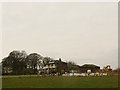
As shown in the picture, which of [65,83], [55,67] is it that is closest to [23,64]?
[55,67]

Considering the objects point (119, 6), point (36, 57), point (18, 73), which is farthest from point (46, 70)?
point (119, 6)

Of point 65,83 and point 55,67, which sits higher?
point 55,67

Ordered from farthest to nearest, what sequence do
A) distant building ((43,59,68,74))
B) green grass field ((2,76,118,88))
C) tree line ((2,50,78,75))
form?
distant building ((43,59,68,74)) < tree line ((2,50,78,75)) < green grass field ((2,76,118,88))

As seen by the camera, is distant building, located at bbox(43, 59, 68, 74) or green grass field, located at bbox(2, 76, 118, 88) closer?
green grass field, located at bbox(2, 76, 118, 88)

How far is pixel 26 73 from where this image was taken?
124 ft

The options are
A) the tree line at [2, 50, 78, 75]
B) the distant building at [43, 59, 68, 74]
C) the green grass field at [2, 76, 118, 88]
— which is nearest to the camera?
the green grass field at [2, 76, 118, 88]

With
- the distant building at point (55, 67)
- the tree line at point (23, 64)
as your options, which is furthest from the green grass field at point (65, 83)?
the distant building at point (55, 67)

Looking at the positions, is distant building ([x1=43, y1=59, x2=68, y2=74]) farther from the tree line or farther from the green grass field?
the green grass field

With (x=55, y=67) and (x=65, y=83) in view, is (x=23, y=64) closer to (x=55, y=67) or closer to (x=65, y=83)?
(x=55, y=67)

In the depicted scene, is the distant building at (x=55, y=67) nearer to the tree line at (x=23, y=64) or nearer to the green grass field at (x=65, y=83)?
the tree line at (x=23, y=64)

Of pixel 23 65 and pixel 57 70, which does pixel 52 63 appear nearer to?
pixel 57 70

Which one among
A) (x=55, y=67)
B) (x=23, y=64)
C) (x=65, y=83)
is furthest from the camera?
(x=55, y=67)

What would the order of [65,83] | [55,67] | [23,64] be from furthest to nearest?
[55,67]
[23,64]
[65,83]

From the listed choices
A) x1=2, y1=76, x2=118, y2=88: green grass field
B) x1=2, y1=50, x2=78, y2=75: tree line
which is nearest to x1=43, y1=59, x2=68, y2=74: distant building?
x1=2, y1=50, x2=78, y2=75: tree line
